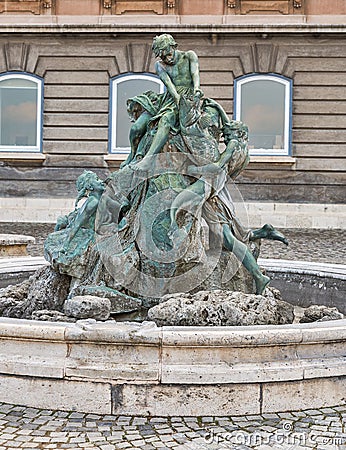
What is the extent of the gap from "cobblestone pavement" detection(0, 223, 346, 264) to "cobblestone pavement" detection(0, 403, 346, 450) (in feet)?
25.1

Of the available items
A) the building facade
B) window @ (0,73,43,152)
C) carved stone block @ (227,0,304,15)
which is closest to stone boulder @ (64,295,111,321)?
the building facade

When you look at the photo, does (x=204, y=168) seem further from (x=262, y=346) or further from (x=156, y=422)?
(x=156, y=422)

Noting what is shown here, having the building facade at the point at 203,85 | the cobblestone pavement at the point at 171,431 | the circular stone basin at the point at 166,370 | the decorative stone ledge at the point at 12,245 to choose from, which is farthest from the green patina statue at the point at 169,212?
the building facade at the point at 203,85

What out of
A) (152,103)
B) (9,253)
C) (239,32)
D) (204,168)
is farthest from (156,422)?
(239,32)

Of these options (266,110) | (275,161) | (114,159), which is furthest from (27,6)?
(275,161)

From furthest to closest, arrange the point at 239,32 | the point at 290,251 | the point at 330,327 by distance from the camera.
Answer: the point at 239,32, the point at 290,251, the point at 330,327

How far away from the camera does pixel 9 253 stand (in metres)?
11.4

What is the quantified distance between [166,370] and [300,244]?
34.0ft

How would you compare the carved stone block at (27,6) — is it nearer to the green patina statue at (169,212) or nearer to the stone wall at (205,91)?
the stone wall at (205,91)

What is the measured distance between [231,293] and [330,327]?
3.78 ft

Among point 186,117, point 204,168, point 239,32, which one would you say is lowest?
point 204,168

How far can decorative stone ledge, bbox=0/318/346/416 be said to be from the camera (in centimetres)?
449

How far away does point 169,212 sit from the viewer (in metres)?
6.37

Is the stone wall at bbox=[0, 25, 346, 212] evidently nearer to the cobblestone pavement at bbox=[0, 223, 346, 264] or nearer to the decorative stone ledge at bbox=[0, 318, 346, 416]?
the cobblestone pavement at bbox=[0, 223, 346, 264]
